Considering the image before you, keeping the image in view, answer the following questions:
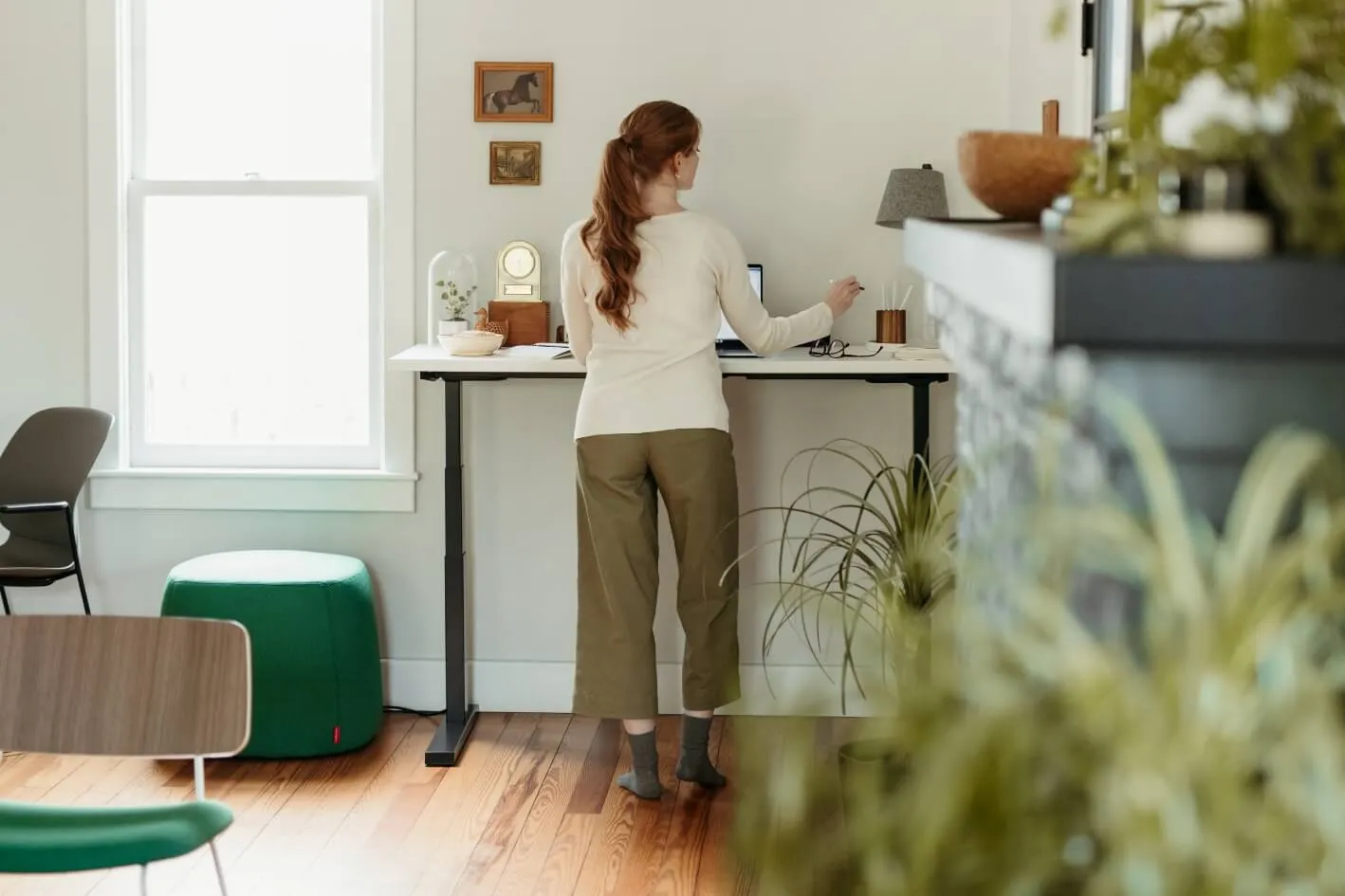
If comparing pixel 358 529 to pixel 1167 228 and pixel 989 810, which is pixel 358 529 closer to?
pixel 1167 228

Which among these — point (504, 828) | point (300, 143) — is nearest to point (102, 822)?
point (504, 828)

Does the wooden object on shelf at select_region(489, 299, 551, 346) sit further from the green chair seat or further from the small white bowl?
the green chair seat

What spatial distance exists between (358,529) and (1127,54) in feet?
8.47

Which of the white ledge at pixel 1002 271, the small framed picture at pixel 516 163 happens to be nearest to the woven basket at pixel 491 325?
the small framed picture at pixel 516 163

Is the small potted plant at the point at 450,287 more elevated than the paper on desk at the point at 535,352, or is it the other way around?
the small potted plant at the point at 450,287

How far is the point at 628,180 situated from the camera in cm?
362

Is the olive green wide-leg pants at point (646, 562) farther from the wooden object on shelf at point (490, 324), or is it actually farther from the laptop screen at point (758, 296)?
the wooden object on shelf at point (490, 324)

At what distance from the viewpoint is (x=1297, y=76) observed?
51.8 inches

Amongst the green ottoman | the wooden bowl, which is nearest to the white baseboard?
the green ottoman

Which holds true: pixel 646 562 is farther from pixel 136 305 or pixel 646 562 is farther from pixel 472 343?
pixel 136 305

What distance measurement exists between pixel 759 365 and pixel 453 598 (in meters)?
1.05

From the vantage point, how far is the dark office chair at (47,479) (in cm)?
433

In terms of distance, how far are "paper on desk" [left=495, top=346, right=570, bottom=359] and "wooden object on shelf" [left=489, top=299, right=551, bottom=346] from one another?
6 cm

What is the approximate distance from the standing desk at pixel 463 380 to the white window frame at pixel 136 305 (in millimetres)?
256
